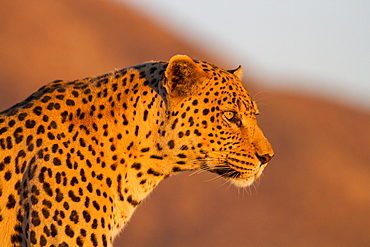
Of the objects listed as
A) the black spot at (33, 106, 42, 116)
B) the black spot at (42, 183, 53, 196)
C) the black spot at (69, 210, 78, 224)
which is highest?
the black spot at (33, 106, 42, 116)

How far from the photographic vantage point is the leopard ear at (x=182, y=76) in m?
10.4

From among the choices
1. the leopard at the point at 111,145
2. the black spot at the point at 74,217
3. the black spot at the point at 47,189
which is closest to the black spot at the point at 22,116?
the leopard at the point at 111,145

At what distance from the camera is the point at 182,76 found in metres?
10.5

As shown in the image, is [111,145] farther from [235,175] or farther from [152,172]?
[235,175]

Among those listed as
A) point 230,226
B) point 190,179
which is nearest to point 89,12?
point 190,179

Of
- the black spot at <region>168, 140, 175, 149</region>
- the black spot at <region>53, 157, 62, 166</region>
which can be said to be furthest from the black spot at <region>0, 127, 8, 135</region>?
the black spot at <region>168, 140, 175, 149</region>

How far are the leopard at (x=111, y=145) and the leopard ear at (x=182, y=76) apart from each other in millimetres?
13

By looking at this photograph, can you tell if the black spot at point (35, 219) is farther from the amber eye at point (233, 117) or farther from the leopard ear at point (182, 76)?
the amber eye at point (233, 117)

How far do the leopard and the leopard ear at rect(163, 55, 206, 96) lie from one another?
13 millimetres

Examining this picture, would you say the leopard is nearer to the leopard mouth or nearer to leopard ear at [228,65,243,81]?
the leopard mouth

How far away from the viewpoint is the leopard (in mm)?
9648

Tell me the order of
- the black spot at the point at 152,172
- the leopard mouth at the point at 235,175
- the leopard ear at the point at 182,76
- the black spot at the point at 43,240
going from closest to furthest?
the black spot at the point at 43,240 < the leopard ear at the point at 182,76 < the black spot at the point at 152,172 < the leopard mouth at the point at 235,175

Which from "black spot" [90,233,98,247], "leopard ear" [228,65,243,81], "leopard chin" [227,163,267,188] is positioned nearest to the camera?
"black spot" [90,233,98,247]

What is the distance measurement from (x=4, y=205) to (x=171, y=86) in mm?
2511
